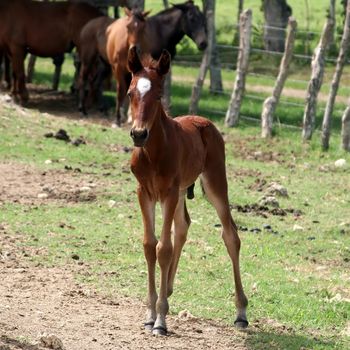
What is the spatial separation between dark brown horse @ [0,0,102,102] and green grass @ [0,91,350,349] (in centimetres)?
359

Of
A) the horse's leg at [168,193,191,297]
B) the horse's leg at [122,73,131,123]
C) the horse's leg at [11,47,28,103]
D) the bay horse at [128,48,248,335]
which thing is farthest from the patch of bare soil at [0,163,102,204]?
the horse's leg at [11,47,28,103]

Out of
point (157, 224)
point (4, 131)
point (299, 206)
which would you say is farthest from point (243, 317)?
point (4, 131)

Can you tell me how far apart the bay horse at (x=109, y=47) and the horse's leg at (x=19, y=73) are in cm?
107

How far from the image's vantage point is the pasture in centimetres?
893

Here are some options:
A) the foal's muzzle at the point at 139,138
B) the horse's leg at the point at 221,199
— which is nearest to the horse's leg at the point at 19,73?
the horse's leg at the point at 221,199

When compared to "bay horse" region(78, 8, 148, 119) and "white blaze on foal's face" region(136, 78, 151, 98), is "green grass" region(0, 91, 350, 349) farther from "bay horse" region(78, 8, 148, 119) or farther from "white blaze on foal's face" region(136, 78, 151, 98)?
"bay horse" region(78, 8, 148, 119)

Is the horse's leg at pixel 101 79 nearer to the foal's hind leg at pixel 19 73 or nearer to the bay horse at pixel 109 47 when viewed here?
the bay horse at pixel 109 47

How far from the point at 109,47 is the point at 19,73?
6.03 feet

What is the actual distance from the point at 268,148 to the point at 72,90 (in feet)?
22.2

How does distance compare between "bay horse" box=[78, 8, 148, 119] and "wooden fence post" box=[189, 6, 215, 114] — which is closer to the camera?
"bay horse" box=[78, 8, 148, 119]

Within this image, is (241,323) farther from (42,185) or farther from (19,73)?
(19,73)

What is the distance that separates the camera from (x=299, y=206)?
48.5 feet

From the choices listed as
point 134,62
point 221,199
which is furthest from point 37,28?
point 134,62

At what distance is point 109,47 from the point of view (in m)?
21.9
